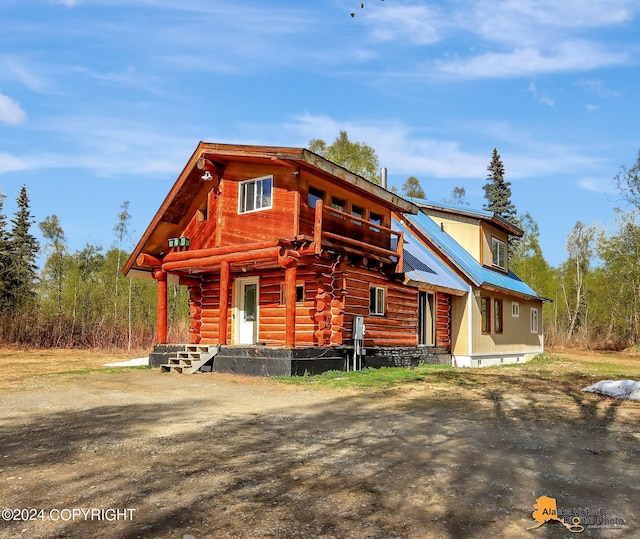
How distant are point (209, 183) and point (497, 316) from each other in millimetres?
13737

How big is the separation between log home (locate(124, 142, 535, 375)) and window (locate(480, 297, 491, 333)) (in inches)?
93.2

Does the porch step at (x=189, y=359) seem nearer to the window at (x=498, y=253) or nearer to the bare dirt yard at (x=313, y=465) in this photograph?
the bare dirt yard at (x=313, y=465)

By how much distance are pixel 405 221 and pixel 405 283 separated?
5239 mm

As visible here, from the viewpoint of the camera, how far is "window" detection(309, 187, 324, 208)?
15.3 meters

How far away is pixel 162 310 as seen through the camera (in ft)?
58.2

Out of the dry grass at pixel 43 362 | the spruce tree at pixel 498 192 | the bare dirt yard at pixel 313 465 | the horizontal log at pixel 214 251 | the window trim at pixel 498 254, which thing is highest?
the spruce tree at pixel 498 192

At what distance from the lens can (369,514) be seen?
4105 millimetres

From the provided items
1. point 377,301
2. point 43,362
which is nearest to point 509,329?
point 377,301

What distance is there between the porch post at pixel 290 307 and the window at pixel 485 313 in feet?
34.2

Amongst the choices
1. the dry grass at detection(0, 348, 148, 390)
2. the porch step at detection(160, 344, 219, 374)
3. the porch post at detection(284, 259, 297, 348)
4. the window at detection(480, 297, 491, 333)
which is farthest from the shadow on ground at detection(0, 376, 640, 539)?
the window at detection(480, 297, 491, 333)

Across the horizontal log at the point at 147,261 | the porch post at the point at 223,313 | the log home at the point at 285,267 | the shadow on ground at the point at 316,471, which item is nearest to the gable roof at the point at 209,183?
the log home at the point at 285,267

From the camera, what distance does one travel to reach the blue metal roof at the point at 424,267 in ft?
59.2

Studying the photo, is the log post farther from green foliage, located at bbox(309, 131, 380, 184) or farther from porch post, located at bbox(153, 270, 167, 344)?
green foliage, located at bbox(309, 131, 380, 184)

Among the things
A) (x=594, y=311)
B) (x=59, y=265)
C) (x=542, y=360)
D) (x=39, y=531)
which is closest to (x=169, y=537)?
(x=39, y=531)
